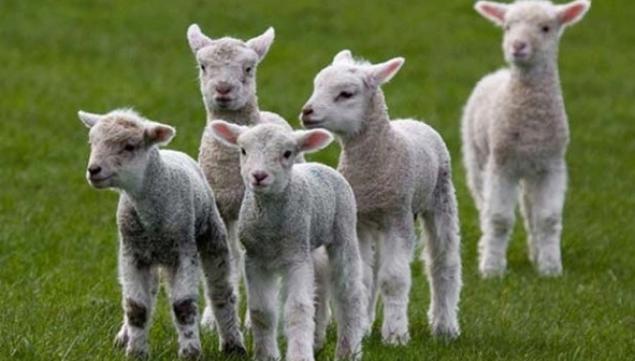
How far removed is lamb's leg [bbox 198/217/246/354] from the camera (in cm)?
895

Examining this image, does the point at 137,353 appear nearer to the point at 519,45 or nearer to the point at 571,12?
the point at 519,45

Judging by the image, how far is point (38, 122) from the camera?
18188 mm

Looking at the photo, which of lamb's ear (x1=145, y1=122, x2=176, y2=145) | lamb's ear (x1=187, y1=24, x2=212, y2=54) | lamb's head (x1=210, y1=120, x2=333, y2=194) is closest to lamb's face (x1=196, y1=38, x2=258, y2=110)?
lamb's ear (x1=187, y1=24, x2=212, y2=54)

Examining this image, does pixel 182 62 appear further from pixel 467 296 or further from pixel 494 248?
pixel 467 296

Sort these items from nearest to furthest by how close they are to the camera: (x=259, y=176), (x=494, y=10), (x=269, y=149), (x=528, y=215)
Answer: (x=259, y=176), (x=269, y=149), (x=494, y=10), (x=528, y=215)

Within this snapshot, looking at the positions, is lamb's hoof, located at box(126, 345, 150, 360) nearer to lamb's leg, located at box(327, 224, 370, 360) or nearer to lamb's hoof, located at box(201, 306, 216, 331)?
lamb's leg, located at box(327, 224, 370, 360)

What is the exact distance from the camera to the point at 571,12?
1332cm

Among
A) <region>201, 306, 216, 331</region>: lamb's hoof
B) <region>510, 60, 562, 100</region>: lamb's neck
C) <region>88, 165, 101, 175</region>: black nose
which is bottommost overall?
<region>510, 60, 562, 100</region>: lamb's neck

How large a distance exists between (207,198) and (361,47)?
652 inches

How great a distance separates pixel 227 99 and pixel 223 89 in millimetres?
67

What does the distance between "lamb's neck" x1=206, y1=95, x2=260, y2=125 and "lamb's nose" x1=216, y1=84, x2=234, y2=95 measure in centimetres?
18

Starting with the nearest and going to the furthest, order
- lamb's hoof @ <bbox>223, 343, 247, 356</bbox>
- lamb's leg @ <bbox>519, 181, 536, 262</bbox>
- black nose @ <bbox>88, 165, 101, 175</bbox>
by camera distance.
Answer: black nose @ <bbox>88, 165, 101, 175</bbox>
lamb's hoof @ <bbox>223, 343, 247, 356</bbox>
lamb's leg @ <bbox>519, 181, 536, 262</bbox>

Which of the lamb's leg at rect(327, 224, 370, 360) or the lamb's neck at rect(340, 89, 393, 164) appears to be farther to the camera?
the lamb's neck at rect(340, 89, 393, 164)

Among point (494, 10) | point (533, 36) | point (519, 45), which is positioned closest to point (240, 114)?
point (519, 45)
